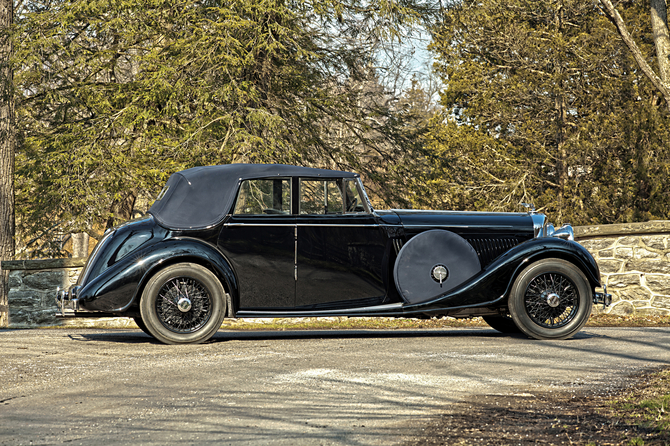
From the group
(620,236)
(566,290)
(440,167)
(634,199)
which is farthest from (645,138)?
(566,290)

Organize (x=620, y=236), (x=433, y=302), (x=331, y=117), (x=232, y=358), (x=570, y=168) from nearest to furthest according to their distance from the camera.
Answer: (x=232, y=358) < (x=433, y=302) < (x=620, y=236) < (x=331, y=117) < (x=570, y=168)

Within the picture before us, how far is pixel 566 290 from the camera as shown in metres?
7.53

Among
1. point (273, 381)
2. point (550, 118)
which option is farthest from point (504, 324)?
point (550, 118)

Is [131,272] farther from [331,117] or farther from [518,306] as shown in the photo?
[331,117]

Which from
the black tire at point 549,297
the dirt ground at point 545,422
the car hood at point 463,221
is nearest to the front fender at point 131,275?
the car hood at point 463,221

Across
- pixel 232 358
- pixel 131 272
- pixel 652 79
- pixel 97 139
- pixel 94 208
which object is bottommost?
pixel 232 358

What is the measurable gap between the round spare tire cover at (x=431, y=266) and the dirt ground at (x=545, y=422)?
9.28 feet

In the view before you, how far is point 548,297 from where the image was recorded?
7.48 meters

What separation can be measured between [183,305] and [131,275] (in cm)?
58

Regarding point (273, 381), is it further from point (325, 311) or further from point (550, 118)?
point (550, 118)

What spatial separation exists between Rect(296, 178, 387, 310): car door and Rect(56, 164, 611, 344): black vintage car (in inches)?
0.4

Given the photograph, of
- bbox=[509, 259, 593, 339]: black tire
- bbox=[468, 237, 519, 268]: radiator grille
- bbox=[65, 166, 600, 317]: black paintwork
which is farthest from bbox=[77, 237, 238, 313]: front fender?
bbox=[509, 259, 593, 339]: black tire

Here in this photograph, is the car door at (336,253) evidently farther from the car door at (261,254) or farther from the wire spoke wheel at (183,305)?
the wire spoke wheel at (183,305)

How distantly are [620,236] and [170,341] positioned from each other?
319 inches
